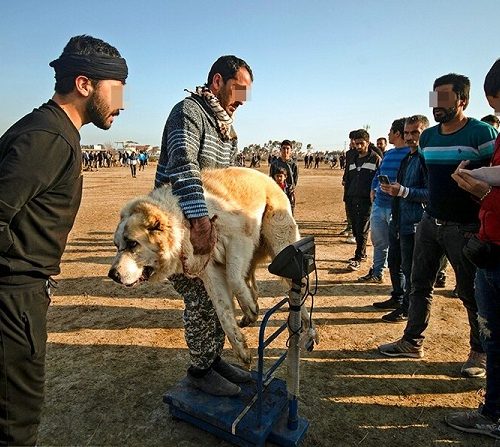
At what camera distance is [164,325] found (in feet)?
15.3

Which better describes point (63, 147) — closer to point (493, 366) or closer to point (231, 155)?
point (231, 155)

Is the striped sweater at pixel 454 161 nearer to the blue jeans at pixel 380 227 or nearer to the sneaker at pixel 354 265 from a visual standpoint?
the blue jeans at pixel 380 227

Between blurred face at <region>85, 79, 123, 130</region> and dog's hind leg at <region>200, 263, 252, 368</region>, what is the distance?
1264mm

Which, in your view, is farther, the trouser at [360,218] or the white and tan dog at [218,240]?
the trouser at [360,218]

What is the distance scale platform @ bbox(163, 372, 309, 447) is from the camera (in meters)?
2.47

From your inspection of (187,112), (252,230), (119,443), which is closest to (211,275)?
(252,230)

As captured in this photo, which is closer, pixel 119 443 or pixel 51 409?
pixel 119 443

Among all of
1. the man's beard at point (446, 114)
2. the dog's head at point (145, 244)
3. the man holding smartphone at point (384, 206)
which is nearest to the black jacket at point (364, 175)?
the man holding smartphone at point (384, 206)

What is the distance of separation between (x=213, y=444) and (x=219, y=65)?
2946 millimetres

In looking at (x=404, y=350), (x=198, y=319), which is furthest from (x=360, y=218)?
(x=198, y=319)

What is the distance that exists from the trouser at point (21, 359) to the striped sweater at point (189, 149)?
1060 mm

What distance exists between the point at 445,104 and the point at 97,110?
308cm

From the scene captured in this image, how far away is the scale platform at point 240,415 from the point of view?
8.12 ft

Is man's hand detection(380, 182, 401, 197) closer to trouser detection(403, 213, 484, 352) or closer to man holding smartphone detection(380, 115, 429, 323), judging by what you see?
man holding smartphone detection(380, 115, 429, 323)
